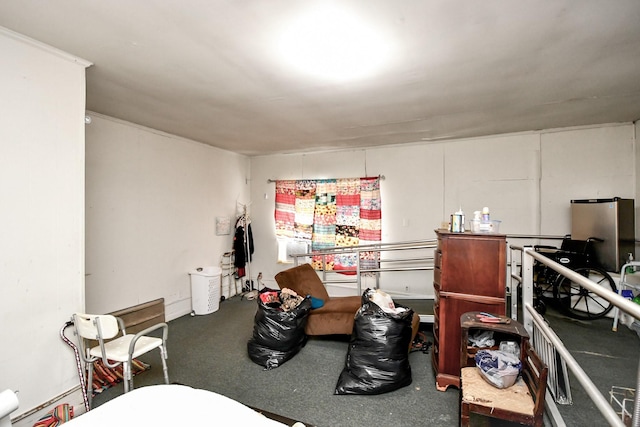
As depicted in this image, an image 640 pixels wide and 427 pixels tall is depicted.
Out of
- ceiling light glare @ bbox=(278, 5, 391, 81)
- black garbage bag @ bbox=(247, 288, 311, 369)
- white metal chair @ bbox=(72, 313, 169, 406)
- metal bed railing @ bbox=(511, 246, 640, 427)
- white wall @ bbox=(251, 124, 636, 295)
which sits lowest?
black garbage bag @ bbox=(247, 288, 311, 369)

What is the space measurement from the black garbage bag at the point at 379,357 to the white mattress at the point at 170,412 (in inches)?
53.8

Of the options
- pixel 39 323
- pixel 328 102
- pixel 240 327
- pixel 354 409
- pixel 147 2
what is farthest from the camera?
pixel 240 327

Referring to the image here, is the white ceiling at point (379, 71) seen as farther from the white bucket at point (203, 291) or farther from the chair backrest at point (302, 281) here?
the white bucket at point (203, 291)

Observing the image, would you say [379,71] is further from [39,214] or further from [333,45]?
[39,214]

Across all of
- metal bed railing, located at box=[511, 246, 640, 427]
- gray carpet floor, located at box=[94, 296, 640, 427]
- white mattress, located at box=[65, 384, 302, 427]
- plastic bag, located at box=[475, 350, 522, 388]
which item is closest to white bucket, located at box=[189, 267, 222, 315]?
gray carpet floor, located at box=[94, 296, 640, 427]

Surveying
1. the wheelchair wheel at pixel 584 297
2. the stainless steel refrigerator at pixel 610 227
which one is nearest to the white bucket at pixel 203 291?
the wheelchair wheel at pixel 584 297

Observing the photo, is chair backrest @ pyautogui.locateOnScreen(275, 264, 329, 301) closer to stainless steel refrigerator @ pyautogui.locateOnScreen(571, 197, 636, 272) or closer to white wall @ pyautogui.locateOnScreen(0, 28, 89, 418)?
white wall @ pyautogui.locateOnScreen(0, 28, 89, 418)

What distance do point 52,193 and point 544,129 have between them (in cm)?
550

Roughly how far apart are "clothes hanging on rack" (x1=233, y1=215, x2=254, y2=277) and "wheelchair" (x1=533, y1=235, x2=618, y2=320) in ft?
15.0

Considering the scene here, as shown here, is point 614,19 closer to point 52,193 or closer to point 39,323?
point 52,193

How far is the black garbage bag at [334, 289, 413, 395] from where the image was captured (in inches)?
89.7

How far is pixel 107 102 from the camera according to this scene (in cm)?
287

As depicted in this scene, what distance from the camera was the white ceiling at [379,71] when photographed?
155 centimetres

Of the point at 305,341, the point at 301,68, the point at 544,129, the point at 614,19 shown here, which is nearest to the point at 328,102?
the point at 301,68
